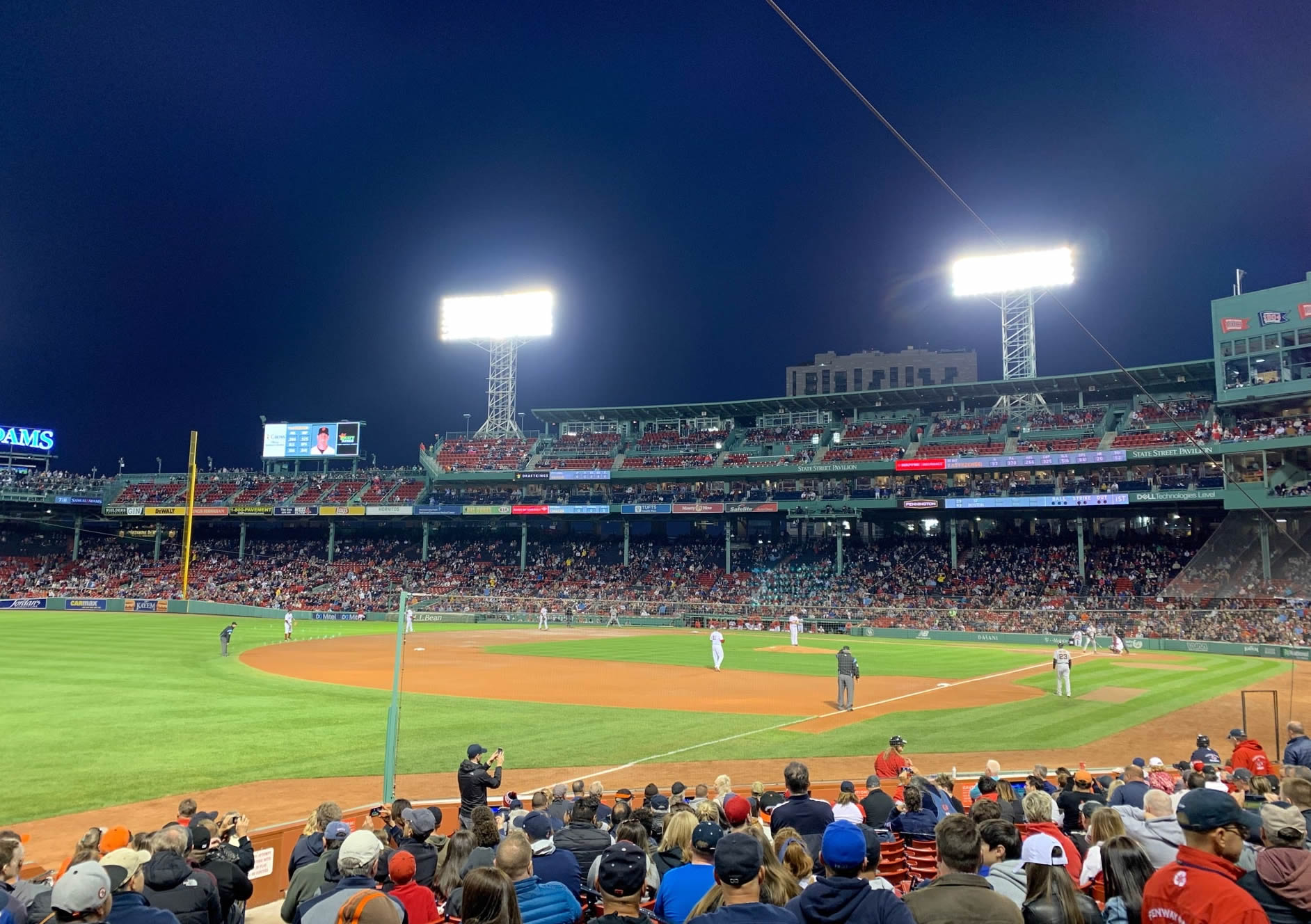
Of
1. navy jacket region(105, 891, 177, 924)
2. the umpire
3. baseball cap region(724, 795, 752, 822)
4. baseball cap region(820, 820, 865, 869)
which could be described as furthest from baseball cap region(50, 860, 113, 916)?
the umpire

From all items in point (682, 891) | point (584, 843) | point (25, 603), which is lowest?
point (25, 603)

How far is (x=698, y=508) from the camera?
66312 millimetres

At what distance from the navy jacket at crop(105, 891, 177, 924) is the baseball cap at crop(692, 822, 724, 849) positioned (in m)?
3.21

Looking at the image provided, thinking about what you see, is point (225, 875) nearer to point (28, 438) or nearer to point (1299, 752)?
point (1299, 752)

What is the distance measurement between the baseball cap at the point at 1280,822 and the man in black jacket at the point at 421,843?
604 cm

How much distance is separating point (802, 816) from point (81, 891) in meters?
5.90

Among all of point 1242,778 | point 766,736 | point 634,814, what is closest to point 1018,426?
point 766,736

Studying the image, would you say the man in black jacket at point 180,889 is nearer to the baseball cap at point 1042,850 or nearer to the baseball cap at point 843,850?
the baseball cap at point 843,850

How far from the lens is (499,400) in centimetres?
8069

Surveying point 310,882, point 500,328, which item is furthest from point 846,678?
point 500,328

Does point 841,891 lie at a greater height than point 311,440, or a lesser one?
lesser

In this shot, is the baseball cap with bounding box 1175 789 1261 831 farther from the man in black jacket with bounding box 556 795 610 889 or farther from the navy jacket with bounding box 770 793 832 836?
the man in black jacket with bounding box 556 795 610 889

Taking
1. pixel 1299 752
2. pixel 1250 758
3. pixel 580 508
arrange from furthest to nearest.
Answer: pixel 580 508 → pixel 1250 758 → pixel 1299 752

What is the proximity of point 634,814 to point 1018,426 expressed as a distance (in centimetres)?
6029
